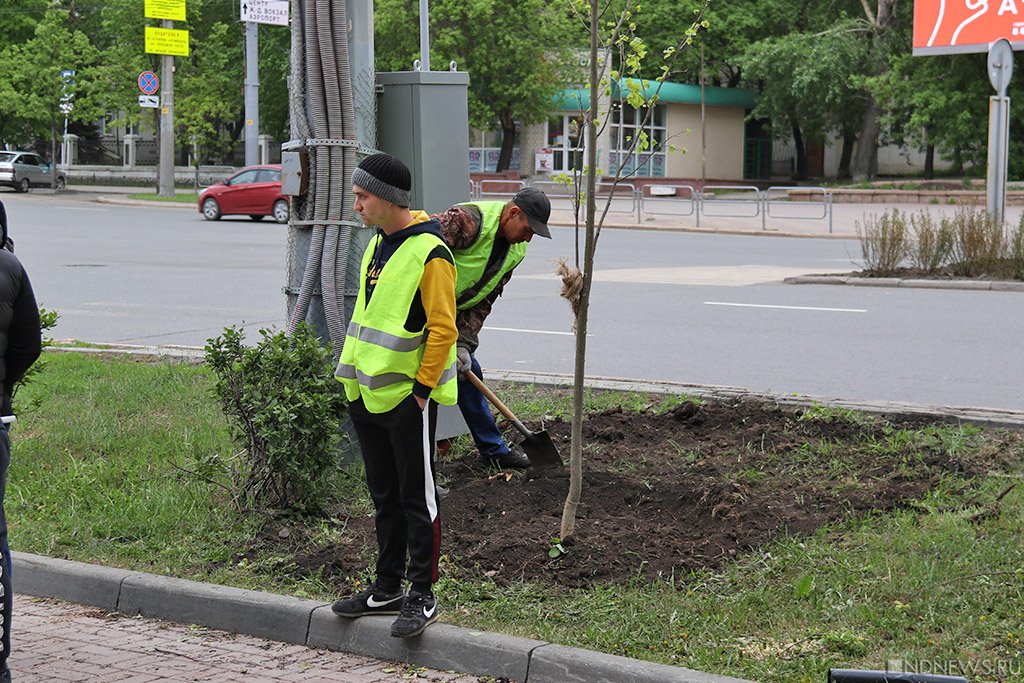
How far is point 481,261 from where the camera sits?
613 centimetres

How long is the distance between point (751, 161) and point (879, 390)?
54526mm

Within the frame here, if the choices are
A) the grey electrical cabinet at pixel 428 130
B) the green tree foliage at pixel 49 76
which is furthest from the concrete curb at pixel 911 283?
the green tree foliage at pixel 49 76

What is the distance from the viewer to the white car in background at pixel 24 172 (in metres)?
47.1

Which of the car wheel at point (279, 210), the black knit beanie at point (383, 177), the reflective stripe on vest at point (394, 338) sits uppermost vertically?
the car wheel at point (279, 210)

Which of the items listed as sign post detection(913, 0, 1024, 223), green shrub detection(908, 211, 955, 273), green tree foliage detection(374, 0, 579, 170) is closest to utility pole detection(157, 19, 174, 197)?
green tree foliage detection(374, 0, 579, 170)

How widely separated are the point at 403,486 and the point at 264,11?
3686 centimetres

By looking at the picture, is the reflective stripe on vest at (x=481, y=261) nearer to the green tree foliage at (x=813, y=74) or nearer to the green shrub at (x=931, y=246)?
the green shrub at (x=931, y=246)

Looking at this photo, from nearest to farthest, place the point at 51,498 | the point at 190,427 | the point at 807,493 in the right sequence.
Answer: the point at 807,493
the point at 51,498
the point at 190,427

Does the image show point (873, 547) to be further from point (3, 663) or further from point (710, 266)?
point (710, 266)

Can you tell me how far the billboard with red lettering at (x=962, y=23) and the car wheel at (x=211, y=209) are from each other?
1775cm

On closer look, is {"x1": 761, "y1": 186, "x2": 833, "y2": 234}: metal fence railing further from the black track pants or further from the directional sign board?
the black track pants

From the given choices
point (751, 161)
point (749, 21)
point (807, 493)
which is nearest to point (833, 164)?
point (751, 161)

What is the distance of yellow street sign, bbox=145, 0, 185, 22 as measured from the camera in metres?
42.1

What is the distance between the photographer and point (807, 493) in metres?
6.05
